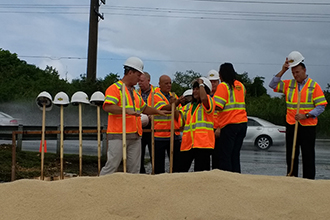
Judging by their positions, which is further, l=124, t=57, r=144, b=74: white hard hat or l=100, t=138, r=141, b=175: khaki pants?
l=124, t=57, r=144, b=74: white hard hat

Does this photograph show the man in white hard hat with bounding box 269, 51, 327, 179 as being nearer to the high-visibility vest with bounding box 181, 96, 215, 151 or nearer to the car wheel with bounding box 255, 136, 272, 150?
the high-visibility vest with bounding box 181, 96, 215, 151

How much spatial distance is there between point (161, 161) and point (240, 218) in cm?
426

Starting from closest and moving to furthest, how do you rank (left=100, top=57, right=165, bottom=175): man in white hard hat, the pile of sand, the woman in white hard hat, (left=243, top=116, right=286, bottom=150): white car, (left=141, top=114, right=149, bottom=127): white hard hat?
1. the pile of sand
2. (left=100, top=57, right=165, bottom=175): man in white hard hat
3. the woman in white hard hat
4. (left=141, top=114, right=149, bottom=127): white hard hat
5. (left=243, top=116, right=286, bottom=150): white car

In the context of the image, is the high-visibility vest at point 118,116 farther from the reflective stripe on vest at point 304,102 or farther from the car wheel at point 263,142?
the car wheel at point 263,142

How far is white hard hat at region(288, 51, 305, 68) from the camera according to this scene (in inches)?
261

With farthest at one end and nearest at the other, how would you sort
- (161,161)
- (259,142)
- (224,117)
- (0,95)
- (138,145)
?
1. (0,95)
2. (259,142)
3. (161,161)
4. (224,117)
5. (138,145)

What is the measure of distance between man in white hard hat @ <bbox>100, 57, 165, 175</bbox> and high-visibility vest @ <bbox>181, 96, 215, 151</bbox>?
0.77 metres

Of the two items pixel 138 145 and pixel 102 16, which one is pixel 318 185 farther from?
pixel 102 16

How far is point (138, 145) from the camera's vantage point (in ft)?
20.2

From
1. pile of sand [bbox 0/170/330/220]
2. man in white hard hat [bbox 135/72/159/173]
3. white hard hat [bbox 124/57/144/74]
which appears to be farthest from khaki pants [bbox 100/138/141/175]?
pile of sand [bbox 0/170/330/220]

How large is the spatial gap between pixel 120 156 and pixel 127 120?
46 cm

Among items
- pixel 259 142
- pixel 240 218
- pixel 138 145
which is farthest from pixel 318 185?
pixel 259 142

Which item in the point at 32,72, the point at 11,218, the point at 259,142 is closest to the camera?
the point at 11,218

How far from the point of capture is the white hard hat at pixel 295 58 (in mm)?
6629
